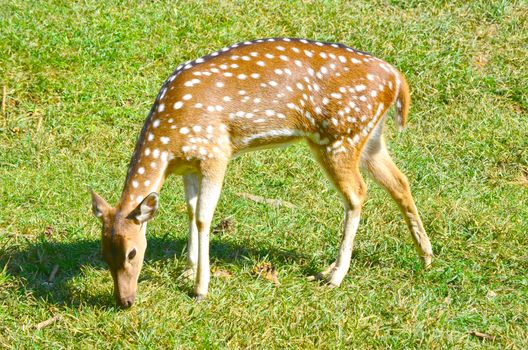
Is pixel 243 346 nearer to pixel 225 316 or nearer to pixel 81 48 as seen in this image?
pixel 225 316

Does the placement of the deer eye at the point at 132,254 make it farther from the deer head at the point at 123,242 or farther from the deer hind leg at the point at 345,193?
the deer hind leg at the point at 345,193

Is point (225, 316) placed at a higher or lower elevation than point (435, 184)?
higher

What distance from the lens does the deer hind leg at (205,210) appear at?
21.9 ft

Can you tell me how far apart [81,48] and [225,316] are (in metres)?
4.69

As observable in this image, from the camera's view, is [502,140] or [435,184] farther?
[502,140]

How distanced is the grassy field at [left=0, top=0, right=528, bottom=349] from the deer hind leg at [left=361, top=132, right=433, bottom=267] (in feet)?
0.47

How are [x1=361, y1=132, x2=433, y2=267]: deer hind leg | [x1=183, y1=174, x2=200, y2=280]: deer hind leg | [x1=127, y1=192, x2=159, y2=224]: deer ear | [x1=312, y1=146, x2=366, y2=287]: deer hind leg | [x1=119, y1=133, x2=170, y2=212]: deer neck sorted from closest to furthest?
[x1=127, y1=192, x2=159, y2=224]: deer ear < [x1=119, y1=133, x2=170, y2=212]: deer neck < [x1=312, y1=146, x2=366, y2=287]: deer hind leg < [x1=183, y1=174, x2=200, y2=280]: deer hind leg < [x1=361, y1=132, x2=433, y2=267]: deer hind leg

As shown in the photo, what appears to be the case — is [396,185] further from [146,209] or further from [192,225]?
[146,209]

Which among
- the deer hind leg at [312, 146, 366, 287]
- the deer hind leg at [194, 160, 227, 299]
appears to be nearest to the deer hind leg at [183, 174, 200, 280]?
the deer hind leg at [194, 160, 227, 299]

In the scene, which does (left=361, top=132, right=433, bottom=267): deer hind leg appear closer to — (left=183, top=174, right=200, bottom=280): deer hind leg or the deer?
the deer

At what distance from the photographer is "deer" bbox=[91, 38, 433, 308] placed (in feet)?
21.6

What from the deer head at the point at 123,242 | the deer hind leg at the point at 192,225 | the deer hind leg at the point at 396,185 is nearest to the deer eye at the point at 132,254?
the deer head at the point at 123,242

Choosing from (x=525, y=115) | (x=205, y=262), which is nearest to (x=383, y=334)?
(x=205, y=262)

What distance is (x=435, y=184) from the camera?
340 inches
